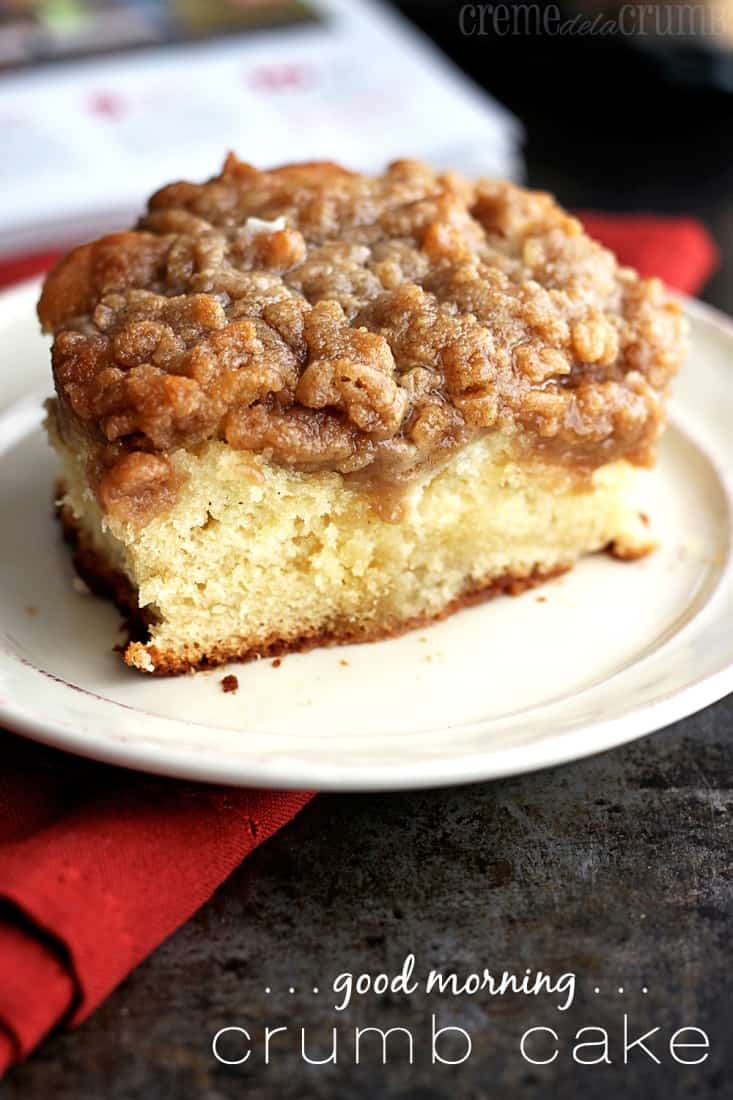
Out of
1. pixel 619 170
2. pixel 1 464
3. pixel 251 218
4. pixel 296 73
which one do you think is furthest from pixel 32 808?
pixel 619 170

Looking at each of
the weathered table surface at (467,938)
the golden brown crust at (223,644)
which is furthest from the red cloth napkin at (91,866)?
the golden brown crust at (223,644)

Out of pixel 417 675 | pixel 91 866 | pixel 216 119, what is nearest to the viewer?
pixel 91 866

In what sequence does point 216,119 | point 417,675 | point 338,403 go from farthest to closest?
point 216,119, point 417,675, point 338,403

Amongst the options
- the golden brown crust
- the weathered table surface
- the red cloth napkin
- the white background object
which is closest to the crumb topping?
the golden brown crust

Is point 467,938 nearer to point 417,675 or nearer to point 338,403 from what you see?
point 417,675

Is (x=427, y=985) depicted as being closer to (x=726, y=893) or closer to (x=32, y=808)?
(x=726, y=893)

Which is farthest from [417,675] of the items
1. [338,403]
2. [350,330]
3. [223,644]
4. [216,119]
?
[216,119]

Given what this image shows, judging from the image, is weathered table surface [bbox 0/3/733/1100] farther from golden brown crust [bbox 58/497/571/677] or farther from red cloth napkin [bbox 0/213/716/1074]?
golden brown crust [bbox 58/497/571/677]
